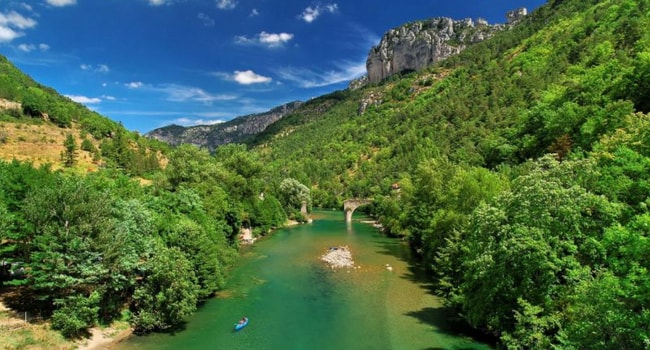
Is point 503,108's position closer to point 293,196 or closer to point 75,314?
point 293,196

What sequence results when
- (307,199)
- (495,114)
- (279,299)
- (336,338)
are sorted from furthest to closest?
(495,114) < (307,199) < (279,299) < (336,338)

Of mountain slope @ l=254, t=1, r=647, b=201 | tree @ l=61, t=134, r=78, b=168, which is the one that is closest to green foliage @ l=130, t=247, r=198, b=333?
Answer: mountain slope @ l=254, t=1, r=647, b=201

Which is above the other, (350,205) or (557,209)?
(557,209)

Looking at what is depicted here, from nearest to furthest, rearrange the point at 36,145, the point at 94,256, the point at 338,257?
the point at 94,256, the point at 338,257, the point at 36,145

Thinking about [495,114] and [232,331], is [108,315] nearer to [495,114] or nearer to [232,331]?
[232,331]

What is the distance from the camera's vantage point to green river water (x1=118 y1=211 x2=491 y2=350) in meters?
25.4

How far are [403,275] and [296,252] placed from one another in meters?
17.9

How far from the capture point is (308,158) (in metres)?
170

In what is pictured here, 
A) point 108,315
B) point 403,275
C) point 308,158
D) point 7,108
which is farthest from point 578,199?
point 308,158

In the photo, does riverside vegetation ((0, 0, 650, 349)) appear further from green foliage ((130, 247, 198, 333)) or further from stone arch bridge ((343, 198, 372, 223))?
stone arch bridge ((343, 198, 372, 223))

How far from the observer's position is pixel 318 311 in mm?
31344

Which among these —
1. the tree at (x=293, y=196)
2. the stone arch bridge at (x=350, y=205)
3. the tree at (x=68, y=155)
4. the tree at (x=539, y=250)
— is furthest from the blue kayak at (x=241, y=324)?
the tree at (x=68, y=155)

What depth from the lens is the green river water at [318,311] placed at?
2536 cm

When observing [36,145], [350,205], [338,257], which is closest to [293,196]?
[350,205]
